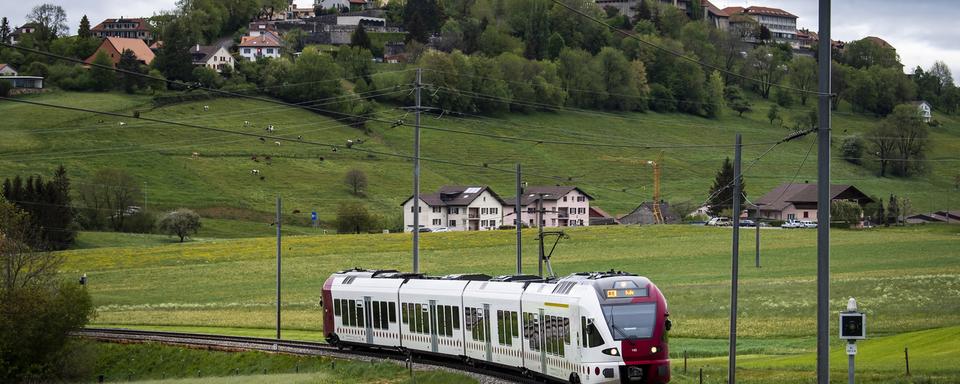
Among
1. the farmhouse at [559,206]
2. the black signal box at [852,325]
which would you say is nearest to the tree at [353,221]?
the farmhouse at [559,206]

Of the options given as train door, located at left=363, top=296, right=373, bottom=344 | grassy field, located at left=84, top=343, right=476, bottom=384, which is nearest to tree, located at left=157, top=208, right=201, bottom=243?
grassy field, located at left=84, top=343, right=476, bottom=384

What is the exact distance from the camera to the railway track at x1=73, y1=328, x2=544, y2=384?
148 ft

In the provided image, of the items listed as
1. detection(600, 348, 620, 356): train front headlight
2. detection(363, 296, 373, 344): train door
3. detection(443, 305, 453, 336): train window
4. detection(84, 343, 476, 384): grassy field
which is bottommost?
detection(84, 343, 476, 384): grassy field

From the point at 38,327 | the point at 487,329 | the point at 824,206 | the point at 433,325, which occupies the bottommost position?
the point at 38,327

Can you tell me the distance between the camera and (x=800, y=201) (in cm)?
17725

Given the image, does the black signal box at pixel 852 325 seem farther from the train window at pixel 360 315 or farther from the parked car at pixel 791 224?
the parked car at pixel 791 224

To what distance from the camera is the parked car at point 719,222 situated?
516ft

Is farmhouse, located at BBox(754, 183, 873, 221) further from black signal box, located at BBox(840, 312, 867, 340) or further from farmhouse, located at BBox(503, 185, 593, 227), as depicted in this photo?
black signal box, located at BBox(840, 312, 867, 340)

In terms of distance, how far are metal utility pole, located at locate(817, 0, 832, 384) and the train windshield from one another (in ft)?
36.1

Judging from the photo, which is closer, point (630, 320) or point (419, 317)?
point (630, 320)

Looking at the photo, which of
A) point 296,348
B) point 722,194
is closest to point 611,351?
point 296,348

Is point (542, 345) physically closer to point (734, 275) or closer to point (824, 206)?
point (734, 275)

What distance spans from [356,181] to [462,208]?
62.8 feet

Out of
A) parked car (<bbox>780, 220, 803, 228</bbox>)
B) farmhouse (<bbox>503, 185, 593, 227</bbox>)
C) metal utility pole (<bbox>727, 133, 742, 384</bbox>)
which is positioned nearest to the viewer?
metal utility pole (<bbox>727, 133, 742, 384</bbox>)
